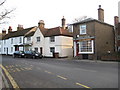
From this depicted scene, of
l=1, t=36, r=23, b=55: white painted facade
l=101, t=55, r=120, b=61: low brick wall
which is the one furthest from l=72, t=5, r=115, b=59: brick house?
l=1, t=36, r=23, b=55: white painted facade

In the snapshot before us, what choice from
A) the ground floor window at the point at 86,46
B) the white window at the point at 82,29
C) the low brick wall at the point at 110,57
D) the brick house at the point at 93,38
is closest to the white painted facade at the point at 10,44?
the brick house at the point at 93,38

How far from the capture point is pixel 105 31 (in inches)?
1014

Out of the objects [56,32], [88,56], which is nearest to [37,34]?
[56,32]

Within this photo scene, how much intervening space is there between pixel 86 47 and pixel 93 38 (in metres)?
2.17

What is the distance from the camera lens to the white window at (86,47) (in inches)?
933

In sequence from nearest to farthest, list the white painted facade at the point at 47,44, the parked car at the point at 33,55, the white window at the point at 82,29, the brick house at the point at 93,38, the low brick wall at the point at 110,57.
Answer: the low brick wall at the point at 110,57
the brick house at the point at 93,38
the white window at the point at 82,29
the parked car at the point at 33,55
the white painted facade at the point at 47,44

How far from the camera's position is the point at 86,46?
958 inches

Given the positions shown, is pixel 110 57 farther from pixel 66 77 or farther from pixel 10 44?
pixel 10 44

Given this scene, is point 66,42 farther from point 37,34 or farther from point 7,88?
point 7,88

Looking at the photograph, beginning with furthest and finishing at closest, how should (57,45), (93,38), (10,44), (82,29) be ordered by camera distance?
(10,44)
(57,45)
(82,29)
(93,38)

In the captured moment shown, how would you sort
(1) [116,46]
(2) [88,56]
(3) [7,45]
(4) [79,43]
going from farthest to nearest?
(3) [7,45] < (1) [116,46] < (4) [79,43] < (2) [88,56]

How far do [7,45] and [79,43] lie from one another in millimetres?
32762

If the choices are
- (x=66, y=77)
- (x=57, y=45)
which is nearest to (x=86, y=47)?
(x=57, y=45)

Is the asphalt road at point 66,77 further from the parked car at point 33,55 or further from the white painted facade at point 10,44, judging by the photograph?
the white painted facade at point 10,44
